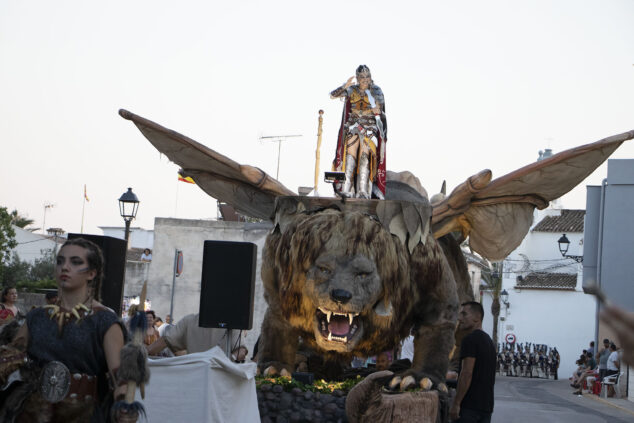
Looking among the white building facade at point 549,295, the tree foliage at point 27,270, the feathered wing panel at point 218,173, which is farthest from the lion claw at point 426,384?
the white building facade at point 549,295

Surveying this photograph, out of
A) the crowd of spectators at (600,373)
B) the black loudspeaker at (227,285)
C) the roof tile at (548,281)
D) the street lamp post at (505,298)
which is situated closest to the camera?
the black loudspeaker at (227,285)

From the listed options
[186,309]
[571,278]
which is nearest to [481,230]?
[186,309]

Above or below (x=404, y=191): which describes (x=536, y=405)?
below

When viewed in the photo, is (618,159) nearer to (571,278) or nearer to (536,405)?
(536,405)

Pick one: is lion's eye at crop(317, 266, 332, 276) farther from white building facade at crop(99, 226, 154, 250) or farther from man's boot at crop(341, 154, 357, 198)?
white building facade at crop(99, 226, 154, 250)

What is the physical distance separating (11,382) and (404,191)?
646 centimetres

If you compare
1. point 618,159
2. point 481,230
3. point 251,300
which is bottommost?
point 251,300

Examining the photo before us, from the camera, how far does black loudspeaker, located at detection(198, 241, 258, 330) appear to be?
8.52m

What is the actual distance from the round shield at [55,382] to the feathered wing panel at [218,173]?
5.09 m

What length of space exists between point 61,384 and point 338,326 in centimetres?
362

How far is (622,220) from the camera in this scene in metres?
23.1

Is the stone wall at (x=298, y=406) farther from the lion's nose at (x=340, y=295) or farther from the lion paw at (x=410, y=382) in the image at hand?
the lion's nose at (x=340, y=295)

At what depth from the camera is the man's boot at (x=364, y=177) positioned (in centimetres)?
936

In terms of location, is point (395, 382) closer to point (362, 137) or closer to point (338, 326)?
point (338, 326)
